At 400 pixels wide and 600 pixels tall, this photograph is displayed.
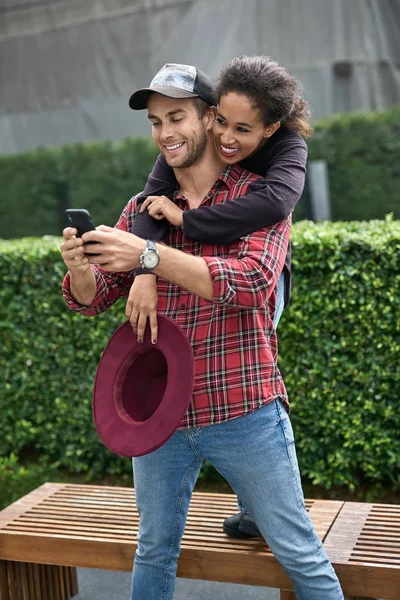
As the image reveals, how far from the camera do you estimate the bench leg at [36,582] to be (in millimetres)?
3471

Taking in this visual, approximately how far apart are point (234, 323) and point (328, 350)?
1.96 meters

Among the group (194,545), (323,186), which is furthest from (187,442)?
(323,186)

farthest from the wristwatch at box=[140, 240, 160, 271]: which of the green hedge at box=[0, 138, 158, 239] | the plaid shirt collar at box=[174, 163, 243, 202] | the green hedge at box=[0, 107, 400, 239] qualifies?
the green hedge at box=[0, 138, 158, 239]

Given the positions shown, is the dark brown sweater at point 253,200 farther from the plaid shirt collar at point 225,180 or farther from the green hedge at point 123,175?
the green hedge at point 123,175

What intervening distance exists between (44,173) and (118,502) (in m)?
9.00

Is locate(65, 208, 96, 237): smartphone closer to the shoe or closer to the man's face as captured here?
the man's face

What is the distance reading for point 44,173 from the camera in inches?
471

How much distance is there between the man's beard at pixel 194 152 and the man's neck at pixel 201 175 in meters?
0.03

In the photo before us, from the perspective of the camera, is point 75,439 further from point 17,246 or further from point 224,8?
point 224,8

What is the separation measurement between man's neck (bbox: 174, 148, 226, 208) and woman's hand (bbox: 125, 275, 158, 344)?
315mm

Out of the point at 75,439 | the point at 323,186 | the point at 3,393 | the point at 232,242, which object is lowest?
the point at 75,439

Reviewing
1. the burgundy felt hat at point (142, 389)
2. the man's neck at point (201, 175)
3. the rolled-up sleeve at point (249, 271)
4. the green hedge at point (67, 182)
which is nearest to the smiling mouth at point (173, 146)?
the man's neck at point (201, 175)

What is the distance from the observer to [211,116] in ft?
8.48

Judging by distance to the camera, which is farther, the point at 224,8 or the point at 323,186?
the point at 224,8
